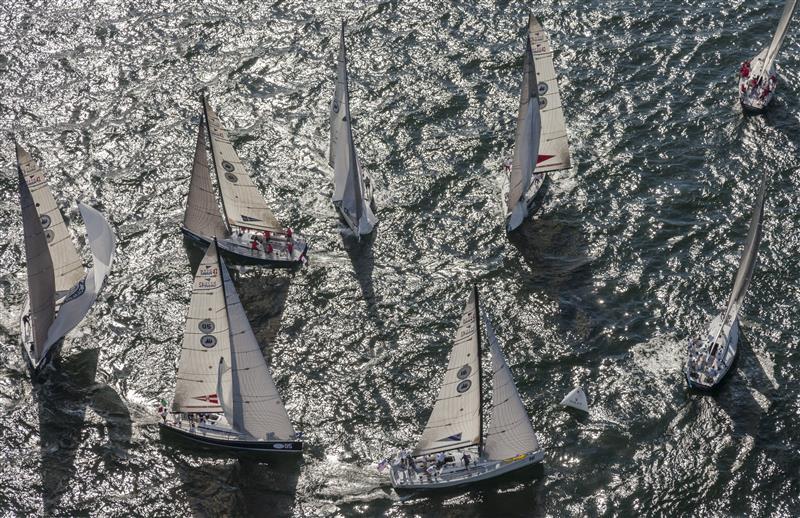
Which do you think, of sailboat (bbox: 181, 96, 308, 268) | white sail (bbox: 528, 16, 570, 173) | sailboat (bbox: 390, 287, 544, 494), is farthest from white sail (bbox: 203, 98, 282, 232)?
sailboat (bbox: 390, 287, 544, 494)

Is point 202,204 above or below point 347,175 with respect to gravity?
below

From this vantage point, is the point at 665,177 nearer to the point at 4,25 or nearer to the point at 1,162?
the point at 1,162

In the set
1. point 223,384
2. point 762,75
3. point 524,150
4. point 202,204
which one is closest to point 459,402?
point 223,384

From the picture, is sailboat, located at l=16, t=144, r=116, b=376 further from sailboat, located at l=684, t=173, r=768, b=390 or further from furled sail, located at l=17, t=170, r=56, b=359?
sailboat, located at l=684, t=173, r=768, b=390

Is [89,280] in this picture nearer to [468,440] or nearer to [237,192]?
[237,192]

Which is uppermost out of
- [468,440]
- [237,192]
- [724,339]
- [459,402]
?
[237,192]

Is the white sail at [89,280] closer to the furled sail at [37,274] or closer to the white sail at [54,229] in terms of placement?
the furled sail at [37,274]
